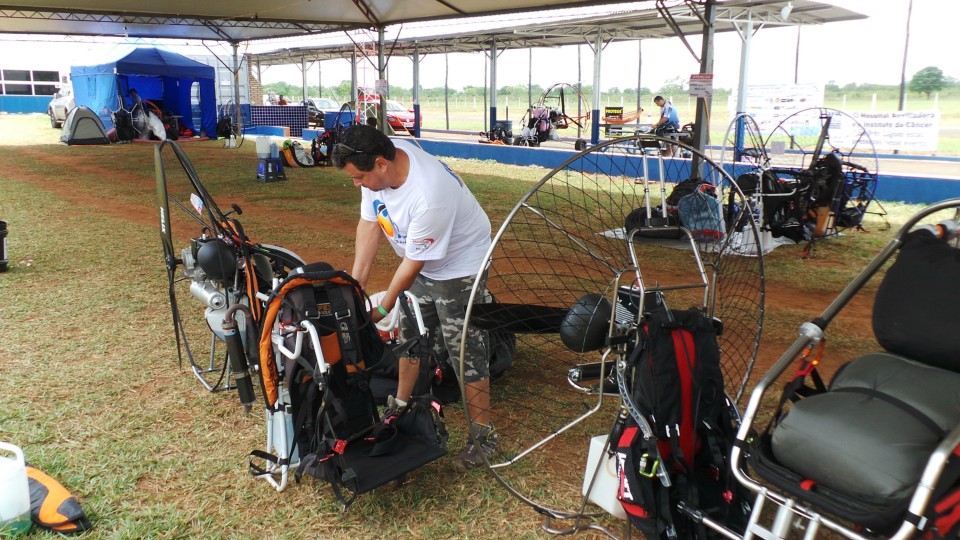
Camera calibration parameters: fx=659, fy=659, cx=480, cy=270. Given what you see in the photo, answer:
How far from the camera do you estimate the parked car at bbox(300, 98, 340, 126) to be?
2694cm

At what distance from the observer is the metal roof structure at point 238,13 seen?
11.2 meters

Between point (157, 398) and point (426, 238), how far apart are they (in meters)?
1.85

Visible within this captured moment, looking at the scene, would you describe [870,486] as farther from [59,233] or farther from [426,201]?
[59,233]

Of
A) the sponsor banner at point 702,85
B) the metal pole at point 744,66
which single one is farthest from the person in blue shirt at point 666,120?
the sponsor banner at point 702,85

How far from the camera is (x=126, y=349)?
4.06 metres

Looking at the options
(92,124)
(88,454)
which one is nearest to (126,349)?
(88,454)

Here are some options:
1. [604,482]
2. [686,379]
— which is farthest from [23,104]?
[686,379]

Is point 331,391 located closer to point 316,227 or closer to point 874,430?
point 874,430

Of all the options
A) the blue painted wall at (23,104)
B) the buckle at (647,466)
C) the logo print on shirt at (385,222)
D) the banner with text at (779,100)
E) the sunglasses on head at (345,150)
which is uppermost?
the blue painted wall at (23,104)

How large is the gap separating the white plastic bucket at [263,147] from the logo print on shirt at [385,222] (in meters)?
9.63

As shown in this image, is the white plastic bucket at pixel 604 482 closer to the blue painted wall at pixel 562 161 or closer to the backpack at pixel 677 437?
the backpack at pixel 677 437

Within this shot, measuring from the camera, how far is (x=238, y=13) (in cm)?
1425

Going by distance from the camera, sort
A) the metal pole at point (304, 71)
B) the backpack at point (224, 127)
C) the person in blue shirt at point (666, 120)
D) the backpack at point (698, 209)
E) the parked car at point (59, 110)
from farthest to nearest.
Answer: the metal pole at point (304, 71) < the parked car at point (59, 110) < the backpack at point (224, 127) < the person in blue shirt at point (666, 120) < the backpack at point (698, 209)

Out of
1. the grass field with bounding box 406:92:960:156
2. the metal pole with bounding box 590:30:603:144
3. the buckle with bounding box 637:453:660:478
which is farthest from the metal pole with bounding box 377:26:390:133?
the buckle with bounding box 637:453:660:478
